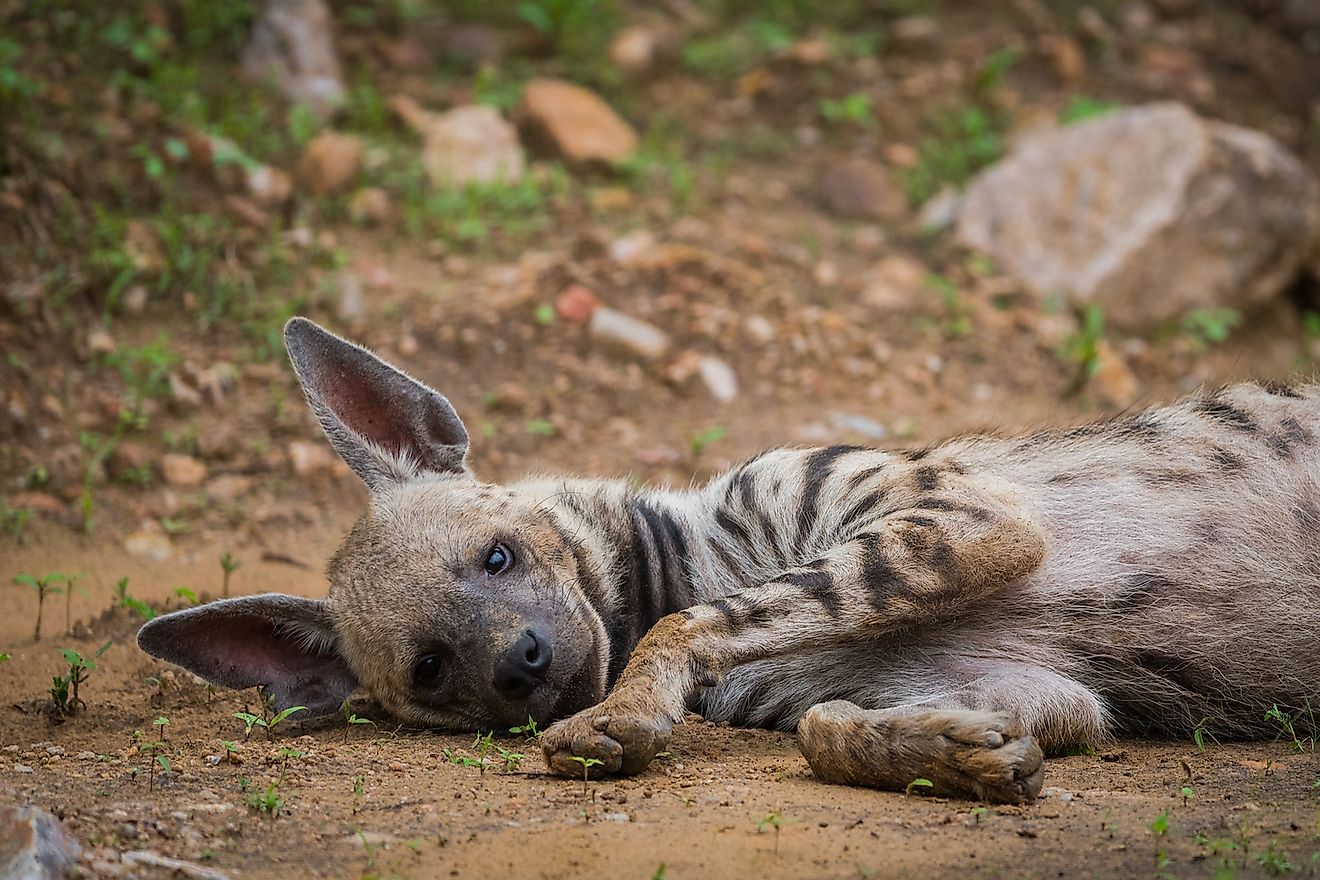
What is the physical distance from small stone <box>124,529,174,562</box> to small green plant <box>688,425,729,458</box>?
7.66 ft

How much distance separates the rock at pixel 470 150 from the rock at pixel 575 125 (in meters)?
0.19

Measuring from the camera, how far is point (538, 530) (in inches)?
177

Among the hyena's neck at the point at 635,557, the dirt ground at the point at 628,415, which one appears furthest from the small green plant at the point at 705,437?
the hyena's neck at the point at 635,557

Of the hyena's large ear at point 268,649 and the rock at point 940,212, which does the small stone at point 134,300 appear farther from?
the rock at point 940,212

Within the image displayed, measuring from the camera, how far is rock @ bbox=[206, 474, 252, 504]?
613 cm

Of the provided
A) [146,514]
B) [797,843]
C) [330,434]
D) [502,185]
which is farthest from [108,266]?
[797,843]

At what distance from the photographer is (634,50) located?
9320 millimetres

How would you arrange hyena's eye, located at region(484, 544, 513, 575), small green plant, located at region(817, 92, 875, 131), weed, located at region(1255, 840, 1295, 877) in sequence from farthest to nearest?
small green plant, located at region(817, 92, 875, 131) < hyena's eye, located at region(484, 544, 513, 575) < weed, located at region(1255, 840, 1295, 877)

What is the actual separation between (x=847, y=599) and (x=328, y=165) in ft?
16.2

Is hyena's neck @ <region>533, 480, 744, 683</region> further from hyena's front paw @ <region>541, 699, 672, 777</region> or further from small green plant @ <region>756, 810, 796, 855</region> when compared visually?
small green plant @ <region>756, 810, 796, 855</region>

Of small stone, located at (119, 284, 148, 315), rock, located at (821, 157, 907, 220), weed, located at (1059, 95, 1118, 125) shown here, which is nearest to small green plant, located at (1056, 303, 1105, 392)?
rock, located at (821, 157, 907, 220)

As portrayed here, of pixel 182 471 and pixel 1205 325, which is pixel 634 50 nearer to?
pixel 1205 325

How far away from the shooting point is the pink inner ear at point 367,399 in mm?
4699

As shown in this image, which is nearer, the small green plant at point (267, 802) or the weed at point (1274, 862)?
the weed at point (1274, 862)
